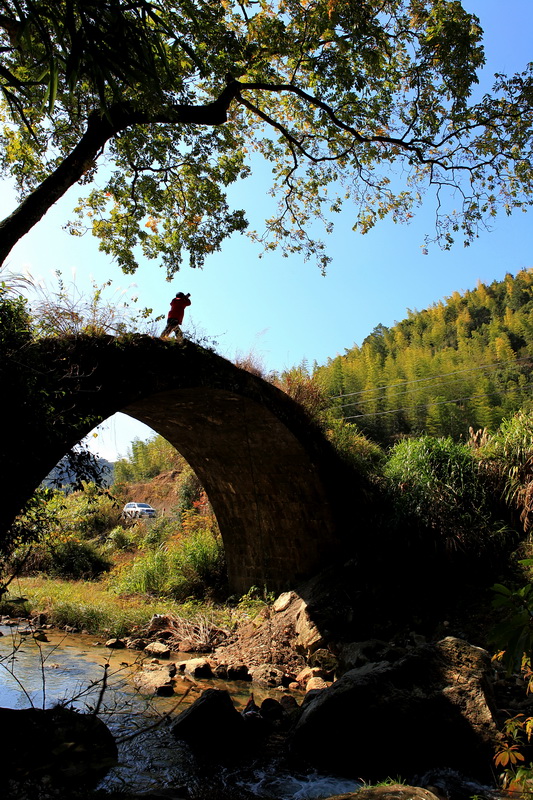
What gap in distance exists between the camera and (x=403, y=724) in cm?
434

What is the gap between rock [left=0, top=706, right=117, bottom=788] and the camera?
176cm

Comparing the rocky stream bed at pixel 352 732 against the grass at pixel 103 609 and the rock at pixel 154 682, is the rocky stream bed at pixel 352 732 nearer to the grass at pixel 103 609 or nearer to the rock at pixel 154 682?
the rock at pixel 154 682

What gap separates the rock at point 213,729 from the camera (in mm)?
4520

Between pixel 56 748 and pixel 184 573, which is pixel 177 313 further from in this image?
pixel 56 748

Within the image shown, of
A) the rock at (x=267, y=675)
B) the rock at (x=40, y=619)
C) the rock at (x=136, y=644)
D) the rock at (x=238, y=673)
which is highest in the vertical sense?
the rock at (x=40, y=619)

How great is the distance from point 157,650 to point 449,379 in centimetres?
2383

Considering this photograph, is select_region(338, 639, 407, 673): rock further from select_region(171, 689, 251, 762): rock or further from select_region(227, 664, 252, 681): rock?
select_region(171, 689, 251, 762): rock

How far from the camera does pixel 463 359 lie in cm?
3244

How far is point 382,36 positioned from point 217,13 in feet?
6.35

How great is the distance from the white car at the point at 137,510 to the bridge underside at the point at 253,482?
9407mm

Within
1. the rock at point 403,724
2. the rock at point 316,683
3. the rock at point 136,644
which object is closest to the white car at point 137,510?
the rock at point 136,644

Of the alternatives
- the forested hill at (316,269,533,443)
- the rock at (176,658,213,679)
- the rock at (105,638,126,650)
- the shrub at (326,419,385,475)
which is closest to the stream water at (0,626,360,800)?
the rock at (176,658,213,679)

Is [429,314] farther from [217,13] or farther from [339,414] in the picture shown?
[217,13]

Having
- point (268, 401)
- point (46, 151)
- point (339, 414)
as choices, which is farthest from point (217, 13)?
point (339, 414)
